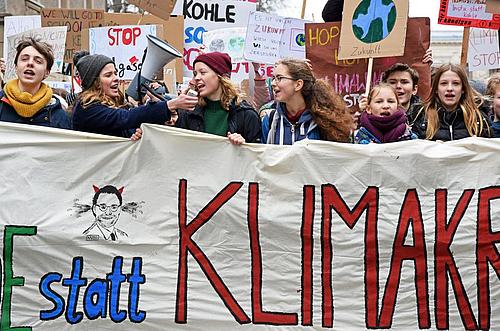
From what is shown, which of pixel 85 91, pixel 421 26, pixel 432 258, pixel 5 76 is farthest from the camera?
pixel 5 76

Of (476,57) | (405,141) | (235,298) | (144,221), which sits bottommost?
(235,298)

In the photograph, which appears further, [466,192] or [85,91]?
[85,91]

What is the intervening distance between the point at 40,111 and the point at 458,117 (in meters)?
2.33

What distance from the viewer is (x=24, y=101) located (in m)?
4.41

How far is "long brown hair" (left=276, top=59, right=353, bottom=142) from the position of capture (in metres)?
4.45

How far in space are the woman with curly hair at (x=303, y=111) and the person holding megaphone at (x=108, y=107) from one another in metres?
0.58

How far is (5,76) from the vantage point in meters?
6.49

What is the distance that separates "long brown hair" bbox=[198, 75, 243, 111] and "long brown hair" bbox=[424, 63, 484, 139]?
3.66ft

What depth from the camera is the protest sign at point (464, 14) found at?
6109mm

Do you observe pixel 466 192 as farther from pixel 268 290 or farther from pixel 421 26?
pixel 421 26

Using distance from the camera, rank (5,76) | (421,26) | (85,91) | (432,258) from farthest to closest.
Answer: (5,76)
(421,26)
(85,91)
(432,258)

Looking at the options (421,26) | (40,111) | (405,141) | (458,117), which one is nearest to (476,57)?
(421,26)

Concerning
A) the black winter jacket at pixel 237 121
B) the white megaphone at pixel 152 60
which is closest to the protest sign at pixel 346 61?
the black winter jacket at pixel 237 121

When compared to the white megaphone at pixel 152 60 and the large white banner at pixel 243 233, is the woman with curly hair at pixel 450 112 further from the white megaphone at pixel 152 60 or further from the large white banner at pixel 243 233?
the white megaphone at pixel 152 60
